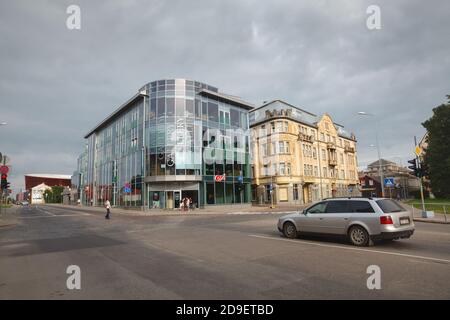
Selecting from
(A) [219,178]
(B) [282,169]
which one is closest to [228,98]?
(A) [219,178]

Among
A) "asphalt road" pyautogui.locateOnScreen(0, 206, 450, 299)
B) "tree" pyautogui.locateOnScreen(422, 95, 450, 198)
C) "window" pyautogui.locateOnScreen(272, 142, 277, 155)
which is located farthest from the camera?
"window" pyautogui.locateOnScreen(272, 142, 277, 155)

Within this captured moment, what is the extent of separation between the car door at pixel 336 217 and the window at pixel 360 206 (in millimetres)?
142

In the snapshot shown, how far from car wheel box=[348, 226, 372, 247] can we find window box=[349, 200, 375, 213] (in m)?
0.59

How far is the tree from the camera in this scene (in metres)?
47.1

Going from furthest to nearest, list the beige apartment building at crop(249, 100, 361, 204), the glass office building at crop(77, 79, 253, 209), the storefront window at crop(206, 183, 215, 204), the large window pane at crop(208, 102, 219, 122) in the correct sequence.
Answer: the beige apartment building at crop(249, 100, 361, 204), the large window pane at crop(208, 102, 219, 122), the storefront window at crop(206, 183, 215, 204), the glass office building at crop(77, 79, 253, 209)

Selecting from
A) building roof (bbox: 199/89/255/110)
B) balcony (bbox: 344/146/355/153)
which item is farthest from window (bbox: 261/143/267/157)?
balcony (bbox: 344/146/355/153)

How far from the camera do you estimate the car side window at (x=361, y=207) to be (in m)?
8.95

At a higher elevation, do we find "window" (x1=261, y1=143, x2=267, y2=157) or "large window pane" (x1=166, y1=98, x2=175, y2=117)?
"large window pane" (x1=166, y1=98, x2=175, y2=117)

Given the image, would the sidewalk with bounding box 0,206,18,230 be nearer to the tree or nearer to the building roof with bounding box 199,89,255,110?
the building roof with bounding box 199,89,255,110

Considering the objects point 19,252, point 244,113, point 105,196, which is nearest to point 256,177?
point 244,113

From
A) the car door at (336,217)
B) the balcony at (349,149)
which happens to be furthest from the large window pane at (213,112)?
the balcony at (349,149)

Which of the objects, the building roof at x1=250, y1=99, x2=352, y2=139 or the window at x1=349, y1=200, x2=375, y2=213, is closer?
the window at x1=349, y1=200, x2=375, y2=213

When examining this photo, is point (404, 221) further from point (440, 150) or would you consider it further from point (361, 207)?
point (440, 150)

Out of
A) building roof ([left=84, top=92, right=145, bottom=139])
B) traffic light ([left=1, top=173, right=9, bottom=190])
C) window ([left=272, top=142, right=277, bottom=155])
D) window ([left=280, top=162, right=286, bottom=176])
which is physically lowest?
traffic light ([left=1, top=173, right=9, bottom=190])
